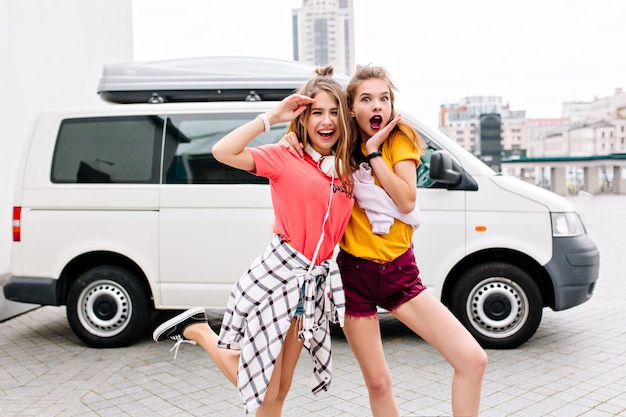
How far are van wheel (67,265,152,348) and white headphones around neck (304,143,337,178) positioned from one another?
11.1ft

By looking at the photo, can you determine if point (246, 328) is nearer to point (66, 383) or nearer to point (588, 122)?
point (66, 383)

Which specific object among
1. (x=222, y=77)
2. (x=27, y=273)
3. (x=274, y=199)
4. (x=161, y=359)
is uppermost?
(x=222, y=77)

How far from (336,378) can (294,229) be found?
2305 mm

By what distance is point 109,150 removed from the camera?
568 centimetres

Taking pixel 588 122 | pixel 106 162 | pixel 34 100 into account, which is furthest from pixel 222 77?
pixel 588 122

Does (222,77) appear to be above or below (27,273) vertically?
above

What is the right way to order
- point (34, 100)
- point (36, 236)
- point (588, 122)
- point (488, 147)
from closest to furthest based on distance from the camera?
1. point (36, 236)
2. point (34, 100)
3. point (488, 147)
4. point (588, 122)

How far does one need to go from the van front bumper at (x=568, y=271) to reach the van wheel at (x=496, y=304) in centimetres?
21

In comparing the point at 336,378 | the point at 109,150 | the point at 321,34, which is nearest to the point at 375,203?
the point at 336,378

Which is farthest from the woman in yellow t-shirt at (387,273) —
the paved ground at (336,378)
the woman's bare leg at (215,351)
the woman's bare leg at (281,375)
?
the paved ground at (336,378)

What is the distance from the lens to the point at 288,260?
2.69m

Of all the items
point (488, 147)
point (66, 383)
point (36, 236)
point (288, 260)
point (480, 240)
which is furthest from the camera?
point (488, 147)

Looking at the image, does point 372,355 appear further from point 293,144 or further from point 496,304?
point 496,304

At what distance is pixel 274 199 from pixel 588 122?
14737 centimetres
